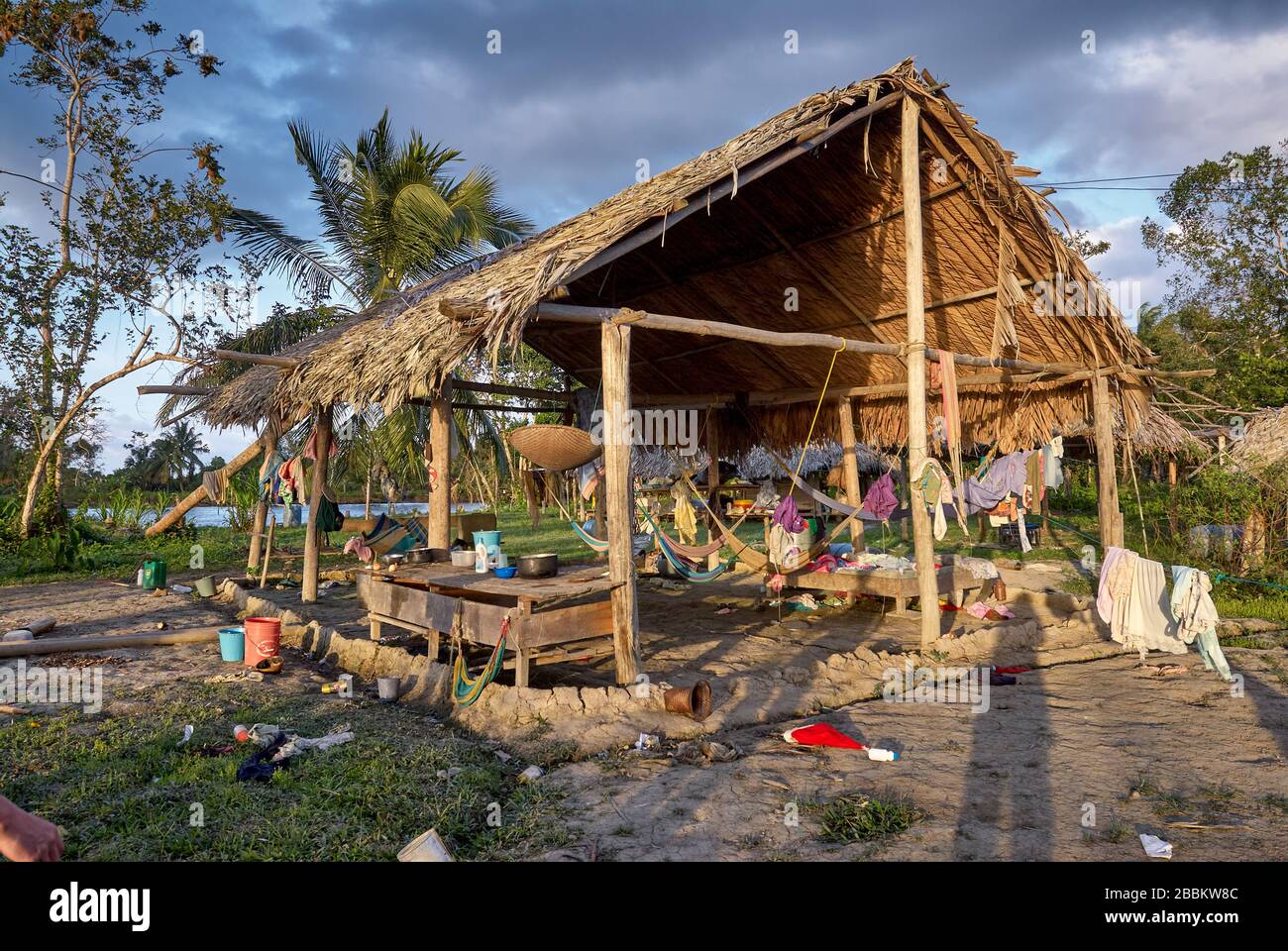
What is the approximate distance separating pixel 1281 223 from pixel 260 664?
1750cm

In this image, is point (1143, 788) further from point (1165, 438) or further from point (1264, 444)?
point (1165, 438)

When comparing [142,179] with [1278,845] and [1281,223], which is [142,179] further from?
[1281,223]

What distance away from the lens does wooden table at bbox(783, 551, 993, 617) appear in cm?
686

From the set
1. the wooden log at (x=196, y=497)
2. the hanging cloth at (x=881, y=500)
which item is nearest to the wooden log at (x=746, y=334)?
the hanging cloth at (x=881, y=500)

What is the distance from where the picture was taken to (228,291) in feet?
48.6

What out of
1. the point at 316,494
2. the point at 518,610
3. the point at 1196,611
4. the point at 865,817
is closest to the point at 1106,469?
the point at 1196,611

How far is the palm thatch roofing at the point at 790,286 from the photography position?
5020mm

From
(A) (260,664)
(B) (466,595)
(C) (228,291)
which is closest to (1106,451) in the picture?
(B) (466,595)

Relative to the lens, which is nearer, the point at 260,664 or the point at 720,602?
the point at 260,664

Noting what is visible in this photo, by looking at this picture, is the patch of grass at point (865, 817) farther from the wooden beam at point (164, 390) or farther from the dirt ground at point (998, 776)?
the wooden beam at point (164, 390)

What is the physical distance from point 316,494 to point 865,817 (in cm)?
700

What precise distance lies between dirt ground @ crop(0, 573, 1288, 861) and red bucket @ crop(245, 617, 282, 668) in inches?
10.6

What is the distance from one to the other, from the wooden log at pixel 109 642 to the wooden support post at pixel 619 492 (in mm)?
4000

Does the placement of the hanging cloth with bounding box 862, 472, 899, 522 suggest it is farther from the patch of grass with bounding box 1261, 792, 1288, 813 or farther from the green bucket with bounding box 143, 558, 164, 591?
the green bucket with bounding box 143, 558, 164, 591
